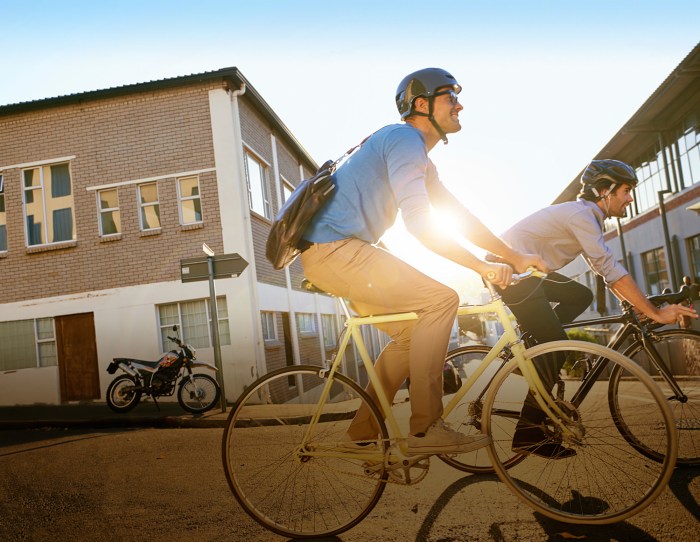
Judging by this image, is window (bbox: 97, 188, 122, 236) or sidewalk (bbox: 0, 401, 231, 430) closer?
sidewalk (bbox: 0, 401, 231, 430)

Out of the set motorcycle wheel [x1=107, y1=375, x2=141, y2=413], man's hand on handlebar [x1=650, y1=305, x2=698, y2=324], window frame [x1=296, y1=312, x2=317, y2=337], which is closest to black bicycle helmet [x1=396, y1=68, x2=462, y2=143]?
man's hand on handlebar [x1=650, y1=305, x2=698, y2=324]

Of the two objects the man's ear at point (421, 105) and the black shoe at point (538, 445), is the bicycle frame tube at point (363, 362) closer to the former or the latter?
the black shoe at point (538, 445)

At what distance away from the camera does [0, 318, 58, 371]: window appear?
16203 millimetres

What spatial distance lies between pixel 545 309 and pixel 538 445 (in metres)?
0.81

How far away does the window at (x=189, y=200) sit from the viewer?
15.4 meters

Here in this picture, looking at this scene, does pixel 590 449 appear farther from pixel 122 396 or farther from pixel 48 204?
pixel 48 204

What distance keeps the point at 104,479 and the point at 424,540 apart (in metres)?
3.24

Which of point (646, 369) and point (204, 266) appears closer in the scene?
point (646, 369)

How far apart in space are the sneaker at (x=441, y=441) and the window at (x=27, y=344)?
1517 cm

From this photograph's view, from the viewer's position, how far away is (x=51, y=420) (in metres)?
11.7

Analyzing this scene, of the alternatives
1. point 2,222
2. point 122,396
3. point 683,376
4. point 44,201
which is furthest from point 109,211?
point 683,376

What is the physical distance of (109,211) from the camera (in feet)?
52.2

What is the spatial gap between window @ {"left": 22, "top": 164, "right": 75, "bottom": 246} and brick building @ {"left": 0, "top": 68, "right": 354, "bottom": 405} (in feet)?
0.10

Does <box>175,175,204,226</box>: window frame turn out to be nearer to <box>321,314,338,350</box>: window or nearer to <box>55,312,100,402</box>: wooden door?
<box>55,312,100,402</box>: wooden door
